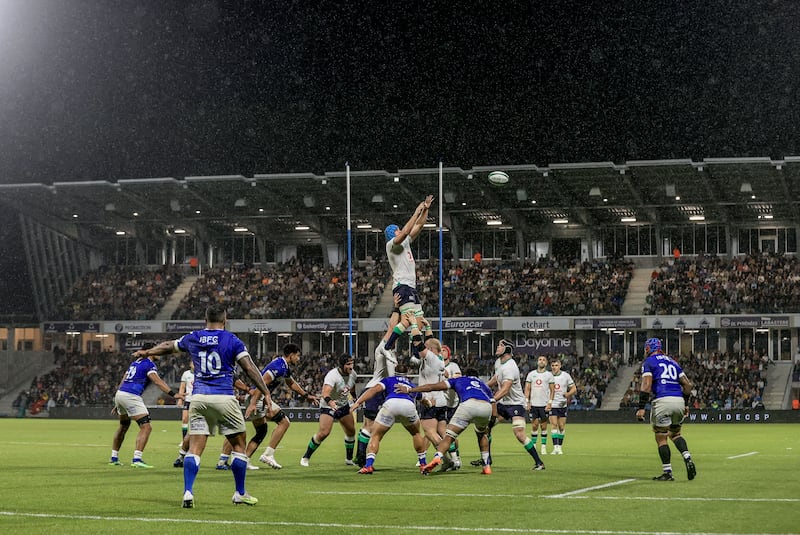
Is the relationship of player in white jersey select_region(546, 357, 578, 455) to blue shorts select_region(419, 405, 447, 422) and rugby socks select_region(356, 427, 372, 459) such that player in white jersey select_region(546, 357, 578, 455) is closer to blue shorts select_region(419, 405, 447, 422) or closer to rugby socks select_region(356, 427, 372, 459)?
blue shorts select_region(419, 405, 447, 422)

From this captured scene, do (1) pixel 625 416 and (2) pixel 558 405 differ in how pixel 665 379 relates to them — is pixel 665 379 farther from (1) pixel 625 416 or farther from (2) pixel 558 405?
(1) pixel 625 416

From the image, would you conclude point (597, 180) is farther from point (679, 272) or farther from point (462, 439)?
point (462, 439)

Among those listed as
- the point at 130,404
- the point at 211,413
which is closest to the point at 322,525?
the point at 211,413

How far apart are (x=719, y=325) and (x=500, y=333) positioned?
13.2m

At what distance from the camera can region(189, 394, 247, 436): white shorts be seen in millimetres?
12094

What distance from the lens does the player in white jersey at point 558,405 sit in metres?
Result: 24.8

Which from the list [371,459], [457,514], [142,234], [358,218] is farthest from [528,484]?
[142,234]

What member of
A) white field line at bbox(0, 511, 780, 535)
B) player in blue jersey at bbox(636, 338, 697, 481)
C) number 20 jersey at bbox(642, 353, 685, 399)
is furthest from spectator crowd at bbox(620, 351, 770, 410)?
white field line at bbox(0, 511, 780, 535)

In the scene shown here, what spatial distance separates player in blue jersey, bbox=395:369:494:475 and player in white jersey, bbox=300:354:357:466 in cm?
292

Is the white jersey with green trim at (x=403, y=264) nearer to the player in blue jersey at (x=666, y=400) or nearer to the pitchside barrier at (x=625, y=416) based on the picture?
the player in blue jersey at (x=666, y=400)

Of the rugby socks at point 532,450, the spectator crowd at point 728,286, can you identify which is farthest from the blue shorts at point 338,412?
the spectator crowd at point 728,286

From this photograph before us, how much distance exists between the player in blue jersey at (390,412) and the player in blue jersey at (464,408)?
23 centimetres

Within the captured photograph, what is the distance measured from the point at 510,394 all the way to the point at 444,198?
1651 inches

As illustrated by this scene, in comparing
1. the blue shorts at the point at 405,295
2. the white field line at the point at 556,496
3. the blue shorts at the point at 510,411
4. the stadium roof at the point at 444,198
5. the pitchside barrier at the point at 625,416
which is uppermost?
the stadium roof at the point at 444,198
